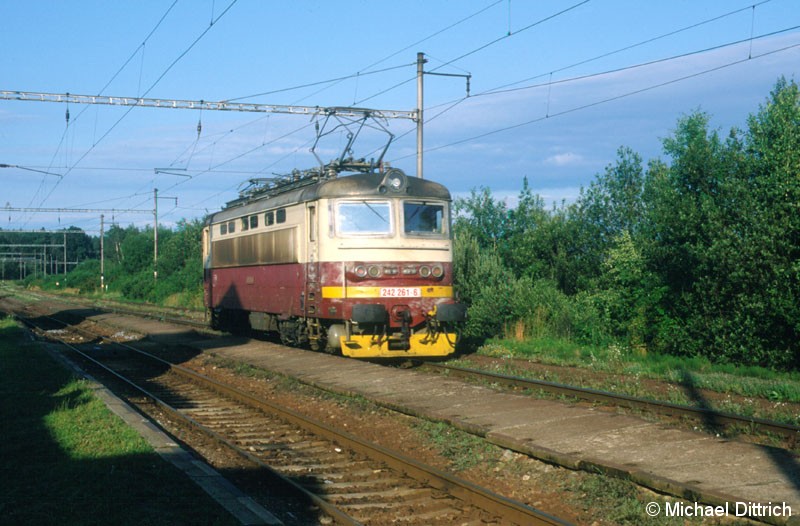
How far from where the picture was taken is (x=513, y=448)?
8.12 metres

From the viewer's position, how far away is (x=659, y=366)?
586 inches

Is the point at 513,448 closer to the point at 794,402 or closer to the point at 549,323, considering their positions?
the point at 794,402

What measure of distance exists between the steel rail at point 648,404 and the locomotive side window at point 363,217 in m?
3.37

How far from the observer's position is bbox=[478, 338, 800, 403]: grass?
40.0 feet

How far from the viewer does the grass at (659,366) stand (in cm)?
1220

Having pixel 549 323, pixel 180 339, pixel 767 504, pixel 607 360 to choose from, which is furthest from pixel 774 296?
pixel 180 339

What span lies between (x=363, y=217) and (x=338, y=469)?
7.93m

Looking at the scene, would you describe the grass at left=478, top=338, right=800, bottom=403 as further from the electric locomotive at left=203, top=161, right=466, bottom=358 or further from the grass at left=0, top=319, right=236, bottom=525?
the grass at left=0, top=319, right=236, bottom=525

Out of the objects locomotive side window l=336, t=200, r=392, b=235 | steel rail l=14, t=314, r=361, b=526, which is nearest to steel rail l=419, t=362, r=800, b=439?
locomotive side window l=336, t=200, r=392, b=235

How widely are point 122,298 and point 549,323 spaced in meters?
50.8

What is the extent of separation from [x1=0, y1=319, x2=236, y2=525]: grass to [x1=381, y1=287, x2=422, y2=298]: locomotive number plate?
5.93 m

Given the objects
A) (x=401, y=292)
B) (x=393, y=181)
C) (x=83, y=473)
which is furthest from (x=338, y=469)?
(x=393, y=181)

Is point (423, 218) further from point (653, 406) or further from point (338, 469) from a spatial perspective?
point (338, 469)

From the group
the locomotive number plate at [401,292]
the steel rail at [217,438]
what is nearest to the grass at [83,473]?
the steel rail at [217,438]
